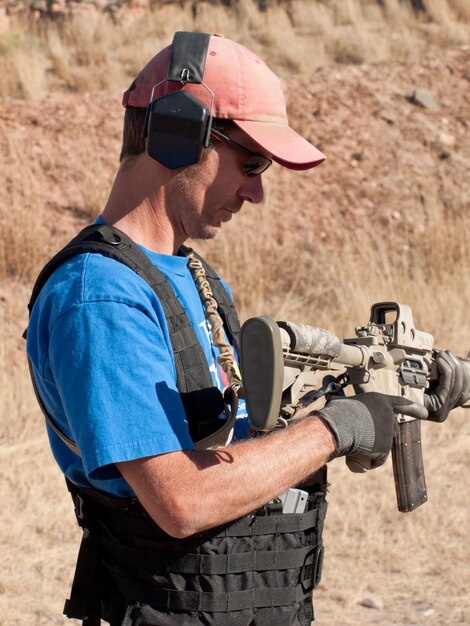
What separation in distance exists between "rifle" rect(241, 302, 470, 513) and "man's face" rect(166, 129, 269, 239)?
0.28 metres

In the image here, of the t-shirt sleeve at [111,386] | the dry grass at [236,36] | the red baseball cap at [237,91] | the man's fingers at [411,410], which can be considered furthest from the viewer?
the dry grass at [236,36]

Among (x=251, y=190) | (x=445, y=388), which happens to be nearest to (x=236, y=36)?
(x=445, y=388)

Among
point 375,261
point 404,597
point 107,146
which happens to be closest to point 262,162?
point 404,597

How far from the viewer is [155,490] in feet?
5.88

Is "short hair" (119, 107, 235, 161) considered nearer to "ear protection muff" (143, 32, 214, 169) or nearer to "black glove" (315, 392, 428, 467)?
"ear protection muff" (143, 32, 214, 169)

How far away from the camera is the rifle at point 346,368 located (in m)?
1.82

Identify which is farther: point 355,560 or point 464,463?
point 464,463

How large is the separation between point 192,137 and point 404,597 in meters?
3.03

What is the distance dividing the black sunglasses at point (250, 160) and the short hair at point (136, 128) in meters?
0.02

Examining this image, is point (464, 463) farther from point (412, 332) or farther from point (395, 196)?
point (395, 196)

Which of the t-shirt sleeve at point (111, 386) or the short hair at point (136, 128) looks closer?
the t-shirt sleeve at point (111, 386)

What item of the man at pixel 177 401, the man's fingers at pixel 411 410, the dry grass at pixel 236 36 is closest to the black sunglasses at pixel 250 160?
the man at pixel 177 401

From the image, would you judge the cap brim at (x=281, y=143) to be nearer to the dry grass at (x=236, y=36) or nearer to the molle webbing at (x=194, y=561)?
the molle webbing at (x=194, y=561)

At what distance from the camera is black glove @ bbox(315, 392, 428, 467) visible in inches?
80.1
